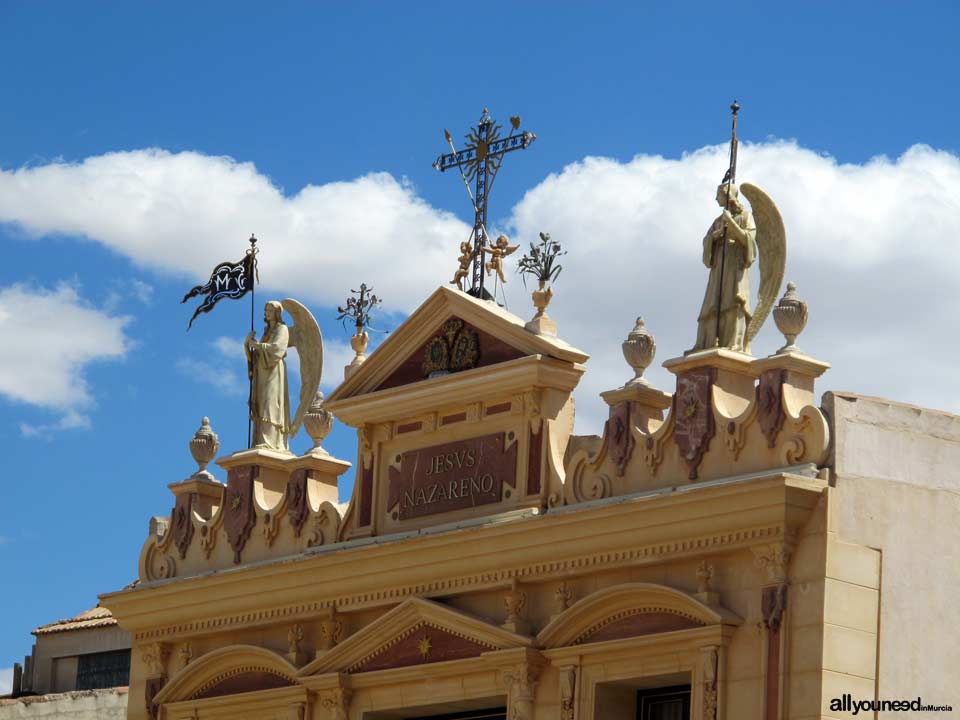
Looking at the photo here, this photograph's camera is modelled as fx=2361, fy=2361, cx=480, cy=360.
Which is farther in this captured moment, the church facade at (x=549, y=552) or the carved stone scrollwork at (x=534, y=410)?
the carved stone scrollwork at (x=534, y=410)

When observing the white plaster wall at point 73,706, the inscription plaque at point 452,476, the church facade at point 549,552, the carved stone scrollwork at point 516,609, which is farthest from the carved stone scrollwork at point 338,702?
the white plaster wall at point 73,706

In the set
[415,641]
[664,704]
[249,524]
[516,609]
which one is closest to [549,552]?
[516,609]

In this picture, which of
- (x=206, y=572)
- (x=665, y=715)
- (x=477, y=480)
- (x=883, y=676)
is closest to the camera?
(x=883, y=676)

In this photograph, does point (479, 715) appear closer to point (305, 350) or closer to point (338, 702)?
point (338, 702)

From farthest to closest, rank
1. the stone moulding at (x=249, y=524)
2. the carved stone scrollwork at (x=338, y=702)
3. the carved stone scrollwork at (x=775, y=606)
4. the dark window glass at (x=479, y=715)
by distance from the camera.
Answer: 1. the stone moulding at (x=249, y=524)
2. the carved stone scrollwork at (x=338, y=702)
3. the dark window glass at (x=479, y=715)
4. the carved stone scrollwork at (x=775, y=606)

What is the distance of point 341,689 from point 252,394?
464 cm

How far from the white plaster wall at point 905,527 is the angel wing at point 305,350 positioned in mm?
8858

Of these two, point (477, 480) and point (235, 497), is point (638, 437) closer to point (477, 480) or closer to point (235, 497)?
point (477, 480)

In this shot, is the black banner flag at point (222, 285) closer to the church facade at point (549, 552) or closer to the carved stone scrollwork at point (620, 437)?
the church facade at point (549, 552)

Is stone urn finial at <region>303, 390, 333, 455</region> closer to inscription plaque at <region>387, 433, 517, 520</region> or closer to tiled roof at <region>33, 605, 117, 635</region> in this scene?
inscription plaque at <region>387, 433, 517, 520</region>

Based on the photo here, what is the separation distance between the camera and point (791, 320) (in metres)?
23.7

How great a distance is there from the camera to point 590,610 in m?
24.7

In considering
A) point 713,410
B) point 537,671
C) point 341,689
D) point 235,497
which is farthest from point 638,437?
point 235,497

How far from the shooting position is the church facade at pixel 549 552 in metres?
23.0
